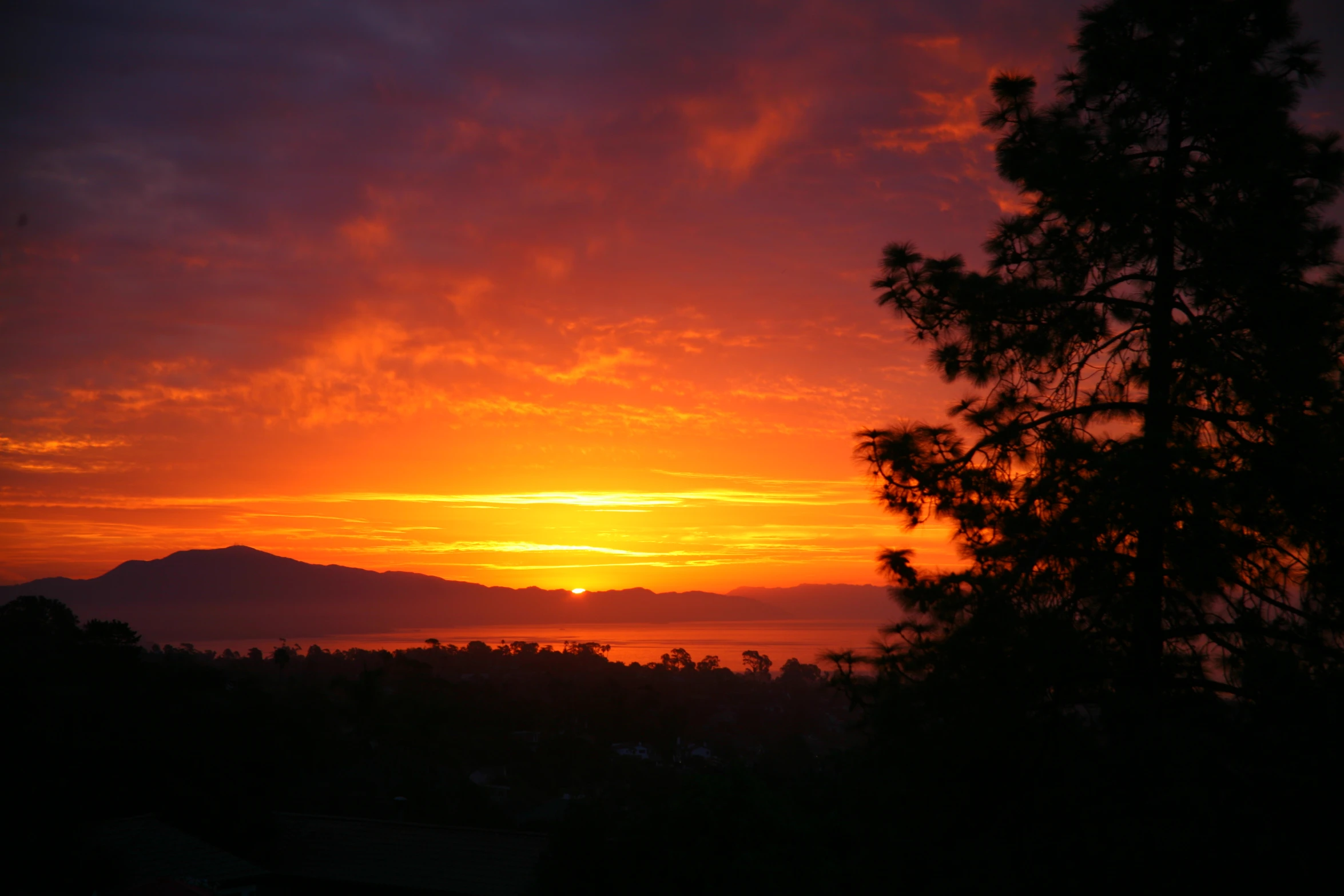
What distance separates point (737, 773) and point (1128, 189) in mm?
16333

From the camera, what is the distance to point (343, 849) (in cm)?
2275

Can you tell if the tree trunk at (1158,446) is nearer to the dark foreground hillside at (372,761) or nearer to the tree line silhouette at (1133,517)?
the tree line silhouette at (1133,517)

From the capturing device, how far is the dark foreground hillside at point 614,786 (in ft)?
14.8

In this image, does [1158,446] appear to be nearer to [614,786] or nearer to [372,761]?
[614,786]

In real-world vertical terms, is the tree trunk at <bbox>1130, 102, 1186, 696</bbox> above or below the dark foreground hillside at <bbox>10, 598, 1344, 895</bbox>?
above

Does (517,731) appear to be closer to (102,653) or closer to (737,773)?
(102,653)

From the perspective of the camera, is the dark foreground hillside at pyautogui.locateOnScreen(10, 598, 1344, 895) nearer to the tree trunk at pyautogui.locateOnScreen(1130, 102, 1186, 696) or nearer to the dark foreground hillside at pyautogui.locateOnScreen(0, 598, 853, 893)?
the dark foreground hillside at pyautogui.locateOnScreen(0, 598, 853, 893)

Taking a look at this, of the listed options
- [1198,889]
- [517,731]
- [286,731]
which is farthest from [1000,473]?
[517,731]

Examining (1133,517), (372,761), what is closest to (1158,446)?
(1133,517)

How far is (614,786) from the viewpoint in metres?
43.6

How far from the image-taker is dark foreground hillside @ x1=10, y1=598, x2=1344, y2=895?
14.8 feet

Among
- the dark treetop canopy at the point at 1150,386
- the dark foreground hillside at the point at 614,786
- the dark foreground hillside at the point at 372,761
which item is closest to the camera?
the dark foreground hillside at the point at 614,786

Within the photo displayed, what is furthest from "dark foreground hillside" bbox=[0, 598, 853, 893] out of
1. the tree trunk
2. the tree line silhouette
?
the tree trunk

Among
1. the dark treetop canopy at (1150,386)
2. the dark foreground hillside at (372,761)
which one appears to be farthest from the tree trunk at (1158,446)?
the dark foreground hillside at (372,761)
